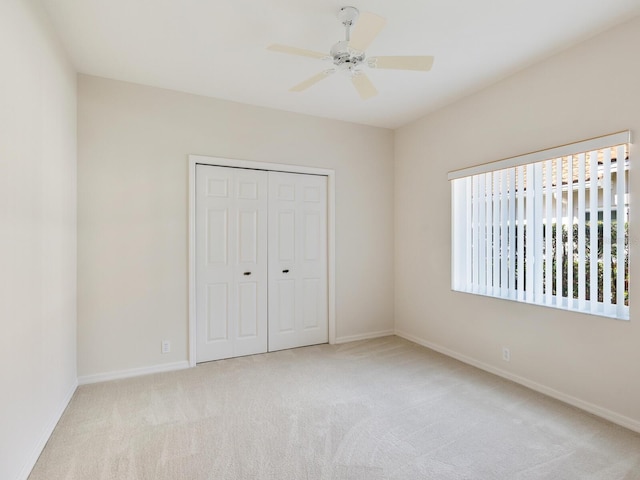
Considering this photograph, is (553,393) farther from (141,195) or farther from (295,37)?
(141,195)

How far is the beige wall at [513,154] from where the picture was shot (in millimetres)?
2385

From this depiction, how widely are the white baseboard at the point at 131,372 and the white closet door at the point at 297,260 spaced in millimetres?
994

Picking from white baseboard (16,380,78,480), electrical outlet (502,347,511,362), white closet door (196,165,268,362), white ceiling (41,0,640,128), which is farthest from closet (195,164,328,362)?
electrical outlet (502,347,511,362)

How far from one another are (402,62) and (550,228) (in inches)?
73.4

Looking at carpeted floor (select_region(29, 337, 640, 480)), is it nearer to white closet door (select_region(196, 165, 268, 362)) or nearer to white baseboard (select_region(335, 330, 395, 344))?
white closet door (select_region(196, 165, 268, 362))

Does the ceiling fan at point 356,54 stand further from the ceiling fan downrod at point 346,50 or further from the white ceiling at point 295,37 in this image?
the white ceiling at point 295,37

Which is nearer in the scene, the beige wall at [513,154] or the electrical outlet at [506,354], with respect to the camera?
the beige wall at [513,154]

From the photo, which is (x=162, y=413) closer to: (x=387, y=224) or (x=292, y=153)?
(x=292, y=153)

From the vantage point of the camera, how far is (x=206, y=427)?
235cm

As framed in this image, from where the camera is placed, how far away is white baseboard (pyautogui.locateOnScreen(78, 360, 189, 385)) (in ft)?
10.1

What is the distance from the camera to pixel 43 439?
6.98 feet

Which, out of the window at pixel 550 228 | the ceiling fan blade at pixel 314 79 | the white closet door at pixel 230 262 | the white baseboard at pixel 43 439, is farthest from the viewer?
the white closet door at pixel 230 262

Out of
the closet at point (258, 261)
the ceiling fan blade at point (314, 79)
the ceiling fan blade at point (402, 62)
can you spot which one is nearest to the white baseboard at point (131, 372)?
the closet at point (258, 261)

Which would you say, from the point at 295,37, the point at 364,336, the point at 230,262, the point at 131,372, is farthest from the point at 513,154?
the point at 131,372
